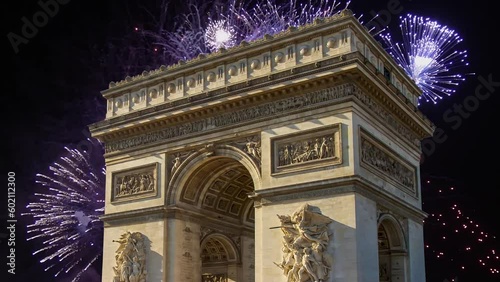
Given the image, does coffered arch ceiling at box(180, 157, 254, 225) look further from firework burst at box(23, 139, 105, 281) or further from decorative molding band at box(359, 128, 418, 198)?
firework burst at box(23, 139, 105, 281)

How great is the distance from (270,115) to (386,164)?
424 centimetres

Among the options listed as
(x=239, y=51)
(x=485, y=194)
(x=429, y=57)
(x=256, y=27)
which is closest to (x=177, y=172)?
(x=239, y=51)

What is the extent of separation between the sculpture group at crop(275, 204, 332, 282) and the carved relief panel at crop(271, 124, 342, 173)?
1.46 metres

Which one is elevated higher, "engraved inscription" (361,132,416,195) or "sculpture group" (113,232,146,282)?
"engraved inscription" (361,132,416,195)

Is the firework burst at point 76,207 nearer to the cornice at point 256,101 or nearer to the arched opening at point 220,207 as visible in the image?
the cornice at point 256,101

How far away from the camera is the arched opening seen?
24.4 meters

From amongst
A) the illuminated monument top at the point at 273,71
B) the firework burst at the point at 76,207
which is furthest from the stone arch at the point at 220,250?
the firework burst at the point at 76,207

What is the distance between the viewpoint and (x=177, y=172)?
24.6m

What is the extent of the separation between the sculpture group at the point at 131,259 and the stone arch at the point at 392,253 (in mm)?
8115

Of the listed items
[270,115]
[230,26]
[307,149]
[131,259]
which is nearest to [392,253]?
[307,149]

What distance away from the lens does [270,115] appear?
2270cm

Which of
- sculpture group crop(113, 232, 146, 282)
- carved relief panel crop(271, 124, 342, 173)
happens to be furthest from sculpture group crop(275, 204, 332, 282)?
sculpture group crop(113, 232, 146, 282)

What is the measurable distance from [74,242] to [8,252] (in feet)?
11.3

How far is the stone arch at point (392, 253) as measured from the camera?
A: 77.8 ft
